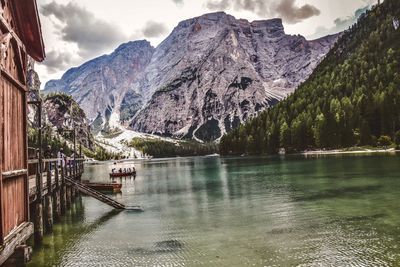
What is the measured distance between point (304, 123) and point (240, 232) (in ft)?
556

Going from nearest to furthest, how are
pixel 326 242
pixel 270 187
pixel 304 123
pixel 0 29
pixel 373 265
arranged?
pixel 0 29, pixel 373 265, pixel 326 242, pixel 270 187, pixel 304 123

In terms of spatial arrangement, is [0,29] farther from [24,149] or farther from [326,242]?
[326,242]

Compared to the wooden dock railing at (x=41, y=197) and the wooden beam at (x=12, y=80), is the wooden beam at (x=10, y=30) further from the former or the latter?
the wooden dock railing at (x=41, y=197)

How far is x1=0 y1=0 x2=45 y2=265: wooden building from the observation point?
14930mm

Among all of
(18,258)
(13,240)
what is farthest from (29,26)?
(18,258)

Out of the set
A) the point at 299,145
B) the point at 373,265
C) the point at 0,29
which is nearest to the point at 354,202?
the point at 373,265

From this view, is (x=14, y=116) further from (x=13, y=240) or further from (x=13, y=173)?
(x=13, y=240)

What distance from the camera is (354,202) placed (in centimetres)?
4341

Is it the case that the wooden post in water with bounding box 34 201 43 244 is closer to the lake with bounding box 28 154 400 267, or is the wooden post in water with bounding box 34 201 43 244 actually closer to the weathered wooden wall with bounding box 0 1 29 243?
the lake with bounding box 28 154 400 267

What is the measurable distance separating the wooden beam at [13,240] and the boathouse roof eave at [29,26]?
8.76m

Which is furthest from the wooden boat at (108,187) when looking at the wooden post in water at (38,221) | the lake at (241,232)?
the wooden post in water at (38,221)

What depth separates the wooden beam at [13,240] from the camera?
13977mm

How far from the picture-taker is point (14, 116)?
17.1 metres

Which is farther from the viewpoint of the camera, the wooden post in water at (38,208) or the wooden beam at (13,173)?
the wooden post in water at (38,208)
